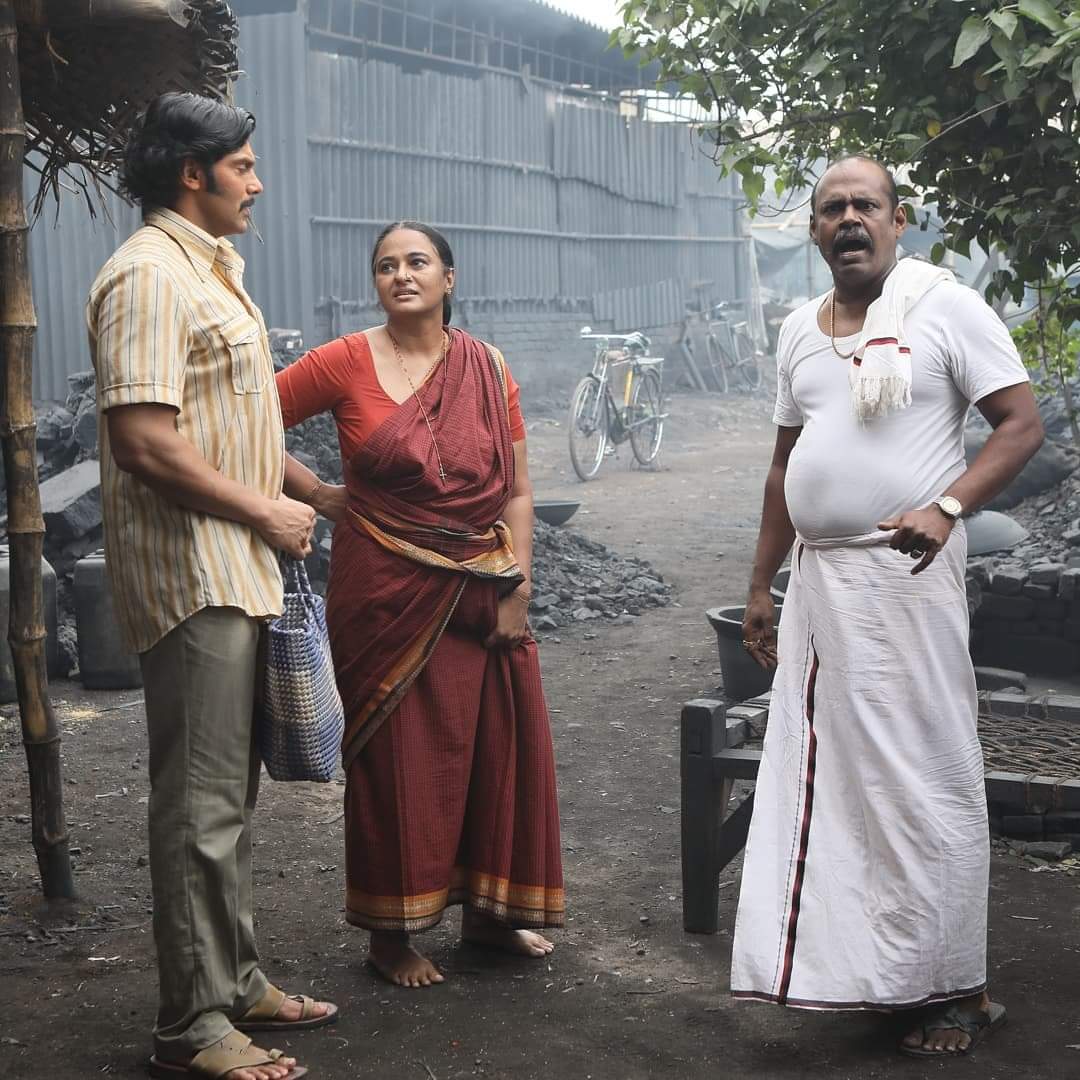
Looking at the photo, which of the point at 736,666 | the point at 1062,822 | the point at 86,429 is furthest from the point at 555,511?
the point at 1062,822

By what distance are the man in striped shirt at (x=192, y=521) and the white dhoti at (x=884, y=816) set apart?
3.69 feet

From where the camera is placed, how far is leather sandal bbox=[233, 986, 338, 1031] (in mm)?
3146

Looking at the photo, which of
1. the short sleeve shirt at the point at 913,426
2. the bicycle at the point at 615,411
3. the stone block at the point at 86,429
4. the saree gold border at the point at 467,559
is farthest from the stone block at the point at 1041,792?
the bicycle at the point at 615,411

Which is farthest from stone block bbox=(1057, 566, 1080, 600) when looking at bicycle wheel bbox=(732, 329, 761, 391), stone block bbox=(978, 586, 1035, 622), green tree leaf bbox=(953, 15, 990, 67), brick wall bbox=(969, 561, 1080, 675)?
bicycle wheel bbox=(732, 329, 761, 391)

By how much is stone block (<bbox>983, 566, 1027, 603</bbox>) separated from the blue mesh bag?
14.1 feet

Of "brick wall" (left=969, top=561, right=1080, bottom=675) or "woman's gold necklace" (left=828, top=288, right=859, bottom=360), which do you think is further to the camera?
"brick wall" (left=969, top=561, right=1080, bottom=675)

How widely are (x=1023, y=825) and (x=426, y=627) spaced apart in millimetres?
2150

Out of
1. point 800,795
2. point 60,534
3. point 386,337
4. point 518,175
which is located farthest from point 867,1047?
point 518,175

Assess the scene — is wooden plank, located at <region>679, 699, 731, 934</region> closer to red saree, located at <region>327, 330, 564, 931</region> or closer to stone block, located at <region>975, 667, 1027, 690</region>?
red saree, located at <region>327, 330, 564, 931</region>

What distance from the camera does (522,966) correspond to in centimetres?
357

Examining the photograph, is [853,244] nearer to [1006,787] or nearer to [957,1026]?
[1006,787]

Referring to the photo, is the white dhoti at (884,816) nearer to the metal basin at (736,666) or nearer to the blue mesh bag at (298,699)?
the blue mesh bag at (298,699)

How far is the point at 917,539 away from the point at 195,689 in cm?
146

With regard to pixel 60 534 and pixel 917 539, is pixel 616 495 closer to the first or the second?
pixel 60 534
